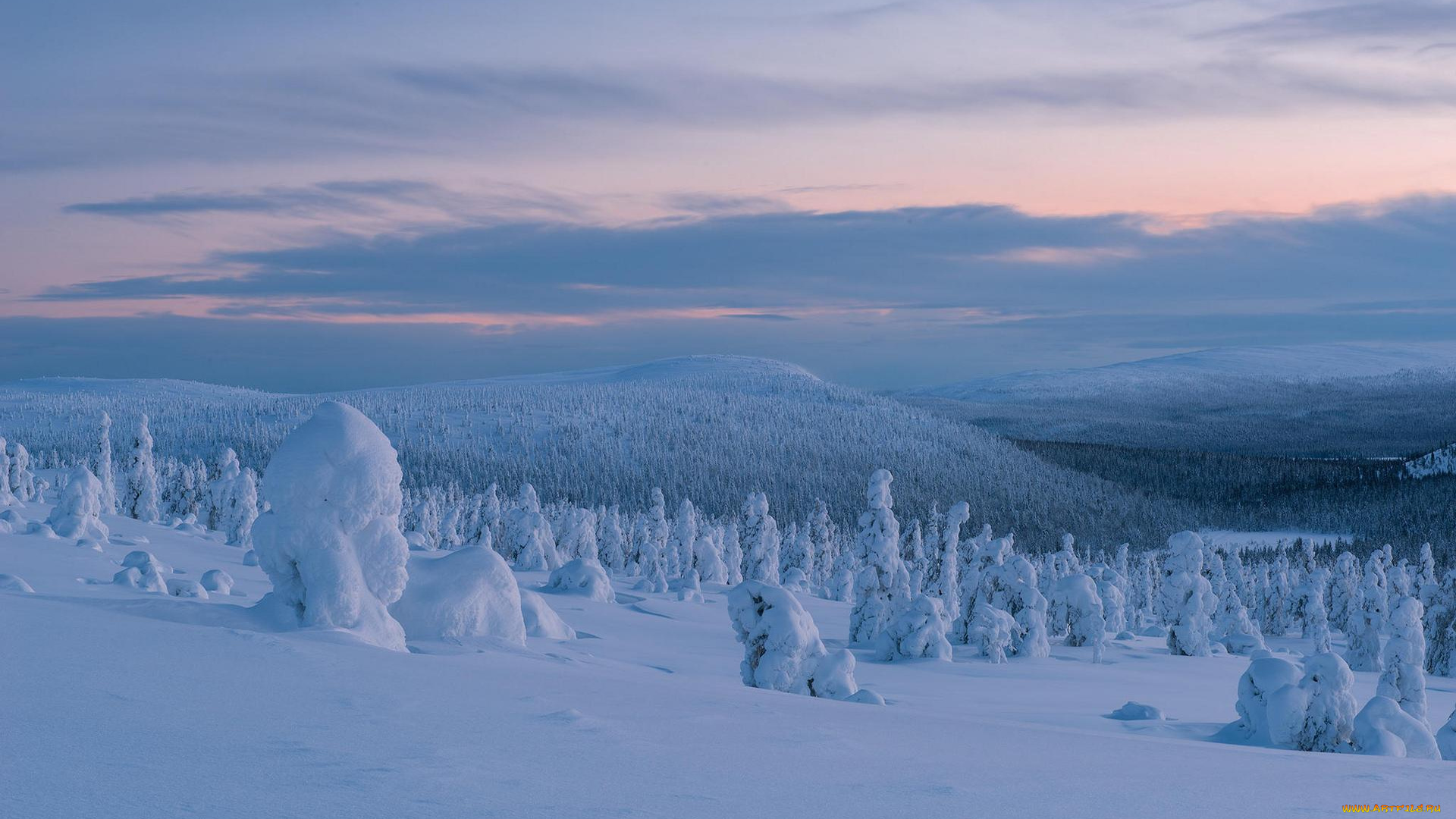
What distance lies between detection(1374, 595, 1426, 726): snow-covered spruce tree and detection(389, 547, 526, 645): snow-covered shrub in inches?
558

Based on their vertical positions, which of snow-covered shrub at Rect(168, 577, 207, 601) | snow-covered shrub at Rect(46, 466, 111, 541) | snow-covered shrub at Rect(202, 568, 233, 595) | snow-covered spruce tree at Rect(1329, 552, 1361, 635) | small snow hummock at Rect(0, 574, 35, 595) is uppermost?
small snow hummock at Rect(0, 574, 35, 595)

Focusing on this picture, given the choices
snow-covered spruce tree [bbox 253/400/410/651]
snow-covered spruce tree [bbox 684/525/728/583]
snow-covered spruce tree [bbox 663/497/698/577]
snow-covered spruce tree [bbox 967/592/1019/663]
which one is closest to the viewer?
snow-covered spruce tree [bbox 253/400/410/651]

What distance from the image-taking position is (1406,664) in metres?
26.0

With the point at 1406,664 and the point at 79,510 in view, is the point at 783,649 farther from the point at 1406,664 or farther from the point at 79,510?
the point at 79,510

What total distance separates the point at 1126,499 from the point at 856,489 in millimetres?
46452

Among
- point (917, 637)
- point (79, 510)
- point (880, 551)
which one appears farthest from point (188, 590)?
point (880, 551)

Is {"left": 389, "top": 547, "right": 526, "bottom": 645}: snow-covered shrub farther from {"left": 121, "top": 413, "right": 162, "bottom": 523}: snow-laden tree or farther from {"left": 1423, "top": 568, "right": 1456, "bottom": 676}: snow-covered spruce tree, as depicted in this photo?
{"left": 1423, "top": 568, "right": 1456, "bottom": 676}: snow-covered spruce tree

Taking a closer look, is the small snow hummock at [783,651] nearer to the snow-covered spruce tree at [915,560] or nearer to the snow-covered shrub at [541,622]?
the snow-covered shrub at [541,622]

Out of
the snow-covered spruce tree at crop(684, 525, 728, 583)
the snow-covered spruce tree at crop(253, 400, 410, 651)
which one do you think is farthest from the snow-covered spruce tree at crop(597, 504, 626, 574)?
the snow-covered spruce tree at crop(253, 400, 410, 651)

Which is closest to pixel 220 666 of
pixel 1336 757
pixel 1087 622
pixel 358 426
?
pixel 358 426

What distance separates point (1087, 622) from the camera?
34.7m

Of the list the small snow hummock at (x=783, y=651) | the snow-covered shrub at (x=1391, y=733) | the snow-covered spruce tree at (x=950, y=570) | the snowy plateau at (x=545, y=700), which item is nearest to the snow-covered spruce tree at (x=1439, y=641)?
the snow-covered spruce tree at (x=950, y=570)

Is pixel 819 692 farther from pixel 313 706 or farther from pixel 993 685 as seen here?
pixel 313 706

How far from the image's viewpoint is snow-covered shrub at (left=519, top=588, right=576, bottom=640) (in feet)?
61.7
